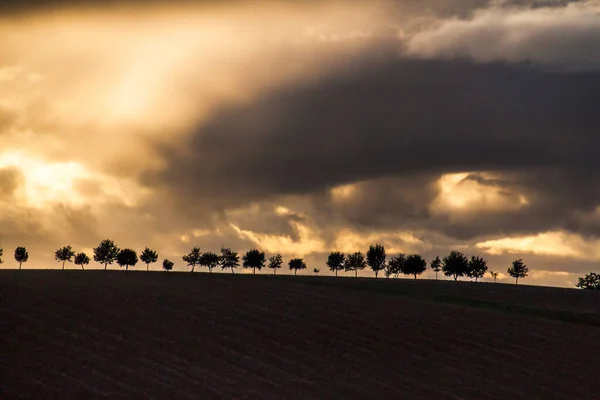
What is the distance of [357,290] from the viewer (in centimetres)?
9644

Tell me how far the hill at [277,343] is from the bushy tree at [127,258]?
5823cm

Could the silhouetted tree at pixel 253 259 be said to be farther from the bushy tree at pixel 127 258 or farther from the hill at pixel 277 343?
the hill at pixel 277 343

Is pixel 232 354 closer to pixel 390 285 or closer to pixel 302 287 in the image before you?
pixel 302 287

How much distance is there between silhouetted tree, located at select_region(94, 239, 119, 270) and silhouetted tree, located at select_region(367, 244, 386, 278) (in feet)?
174

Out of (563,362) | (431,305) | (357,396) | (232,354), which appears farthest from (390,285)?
(357,396)

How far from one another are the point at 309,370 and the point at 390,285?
5660 centimetres

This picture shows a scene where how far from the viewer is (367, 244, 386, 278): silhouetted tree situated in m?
166

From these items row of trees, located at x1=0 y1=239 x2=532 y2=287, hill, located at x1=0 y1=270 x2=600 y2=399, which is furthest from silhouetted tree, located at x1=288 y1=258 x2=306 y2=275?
hill, located at x1=0 y1=270 x2=600 y2=399

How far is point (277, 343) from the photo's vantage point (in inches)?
2317

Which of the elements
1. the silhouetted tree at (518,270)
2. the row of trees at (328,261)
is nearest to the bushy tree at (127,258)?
the row of trees at (328,261)

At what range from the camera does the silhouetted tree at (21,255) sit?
512ft

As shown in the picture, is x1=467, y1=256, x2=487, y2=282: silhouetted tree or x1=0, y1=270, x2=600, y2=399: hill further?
x1=467, y1=256, x2=487, y2=282: silhouetted tree

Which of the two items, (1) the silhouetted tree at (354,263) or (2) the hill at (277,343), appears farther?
(1) the silhouetted tree at (354,263)

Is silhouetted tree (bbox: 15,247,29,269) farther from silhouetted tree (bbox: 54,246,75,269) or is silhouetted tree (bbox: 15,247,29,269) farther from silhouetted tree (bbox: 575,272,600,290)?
silhouetted tree (bbox: 575,272,600,290)
